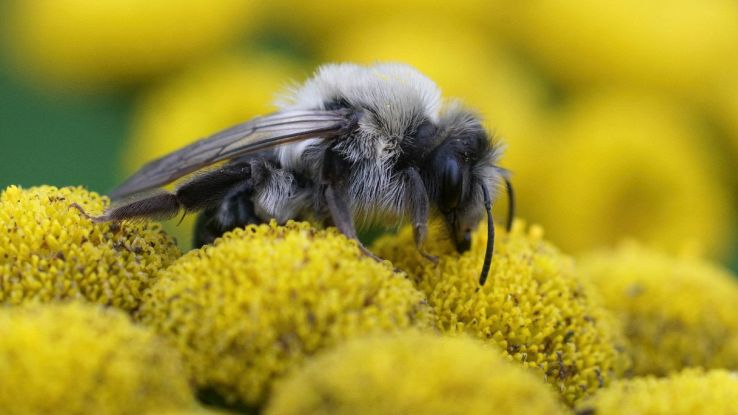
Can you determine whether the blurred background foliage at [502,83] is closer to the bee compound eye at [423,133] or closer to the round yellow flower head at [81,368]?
the bee compound eye at [423,133]

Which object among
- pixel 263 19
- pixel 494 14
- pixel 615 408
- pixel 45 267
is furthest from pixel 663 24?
pixel 45 267

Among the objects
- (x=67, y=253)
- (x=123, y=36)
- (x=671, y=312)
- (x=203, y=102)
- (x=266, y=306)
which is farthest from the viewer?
(x=123, y=36)

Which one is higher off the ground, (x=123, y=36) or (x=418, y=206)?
(x=123, y=36)

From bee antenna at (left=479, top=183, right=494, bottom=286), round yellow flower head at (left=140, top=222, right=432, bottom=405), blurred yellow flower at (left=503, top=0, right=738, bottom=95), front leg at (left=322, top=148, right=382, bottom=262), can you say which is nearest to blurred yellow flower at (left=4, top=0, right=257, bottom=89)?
blurred yellow flower at (left=503, top=0, right=738, bottom=95)

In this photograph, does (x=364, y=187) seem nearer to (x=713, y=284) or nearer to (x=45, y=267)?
(x=45, y=267)

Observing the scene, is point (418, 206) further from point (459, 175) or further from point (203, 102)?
point (203, 102)

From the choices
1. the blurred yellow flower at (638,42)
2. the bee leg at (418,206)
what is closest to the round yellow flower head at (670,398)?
the bee leg at (418,206)

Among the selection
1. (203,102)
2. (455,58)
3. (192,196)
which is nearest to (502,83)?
(455,58)

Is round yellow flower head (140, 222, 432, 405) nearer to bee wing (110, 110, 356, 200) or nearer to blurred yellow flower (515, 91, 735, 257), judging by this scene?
bee wing (110, 110, 356, 200)
